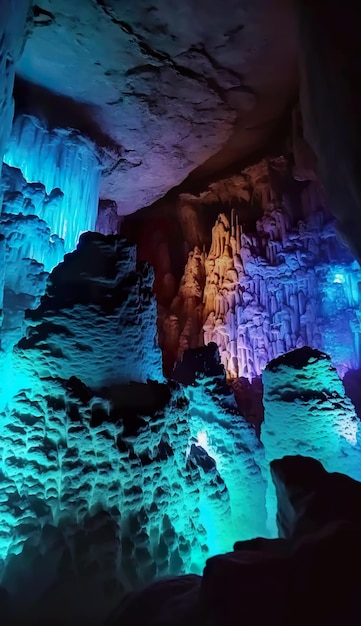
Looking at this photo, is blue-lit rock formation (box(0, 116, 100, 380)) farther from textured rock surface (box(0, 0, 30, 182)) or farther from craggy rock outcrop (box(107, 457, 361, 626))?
craggy rock outcrop (box(107, 457, 361, 626))

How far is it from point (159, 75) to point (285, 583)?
7.01m

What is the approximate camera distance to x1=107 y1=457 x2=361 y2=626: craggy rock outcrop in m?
1.62

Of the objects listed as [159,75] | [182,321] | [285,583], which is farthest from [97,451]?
[182,321]

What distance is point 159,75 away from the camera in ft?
23.2

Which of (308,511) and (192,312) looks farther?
(192,312)

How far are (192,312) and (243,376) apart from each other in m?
2.01

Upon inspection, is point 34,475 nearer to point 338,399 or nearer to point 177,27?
point 338,399

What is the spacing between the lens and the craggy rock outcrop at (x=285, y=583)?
162 centimetres

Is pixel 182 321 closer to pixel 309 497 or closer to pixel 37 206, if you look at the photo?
Result: pixel 37 206

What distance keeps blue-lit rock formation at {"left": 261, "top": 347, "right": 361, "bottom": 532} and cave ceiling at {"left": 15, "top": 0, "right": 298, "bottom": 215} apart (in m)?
4.40

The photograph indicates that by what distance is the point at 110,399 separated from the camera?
154 inches

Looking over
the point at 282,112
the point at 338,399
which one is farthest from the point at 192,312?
the point at 338,399

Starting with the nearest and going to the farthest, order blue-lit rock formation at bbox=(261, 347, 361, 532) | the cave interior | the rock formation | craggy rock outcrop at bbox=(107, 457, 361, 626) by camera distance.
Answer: craggy rock outcrop at bbox=(107, 457, 361, 626) < the cave interior < blue-lit rock formation at bbox=(261, 347, 361, 532) < the rock formation

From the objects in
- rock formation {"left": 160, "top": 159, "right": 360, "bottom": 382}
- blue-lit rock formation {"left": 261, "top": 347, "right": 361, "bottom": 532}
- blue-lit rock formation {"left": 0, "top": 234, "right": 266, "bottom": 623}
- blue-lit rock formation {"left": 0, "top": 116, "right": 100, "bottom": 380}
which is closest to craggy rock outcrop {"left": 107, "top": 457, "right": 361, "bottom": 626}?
blue-lit rock formation {"left": 0, "top": 234, "right": 266, "bottom": 623}
